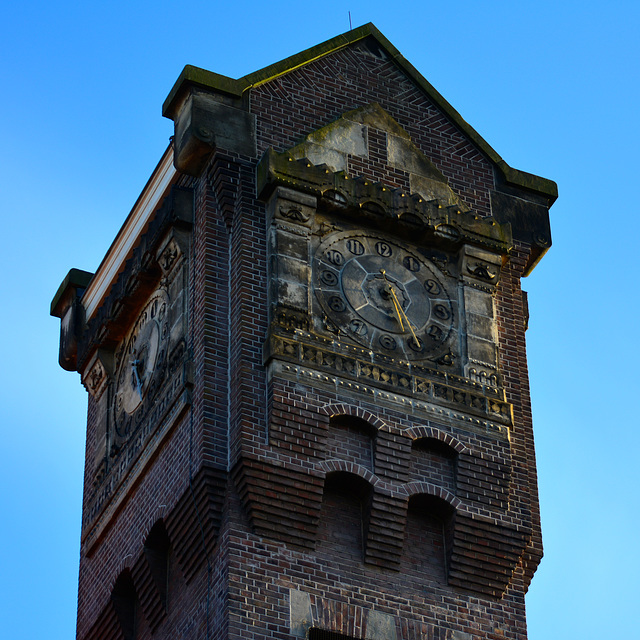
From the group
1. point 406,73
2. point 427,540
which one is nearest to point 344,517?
point 427,540

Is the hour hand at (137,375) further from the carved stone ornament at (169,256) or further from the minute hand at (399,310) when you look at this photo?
the minute hand at (399,310)

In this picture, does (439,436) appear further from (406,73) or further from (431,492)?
(406,73)

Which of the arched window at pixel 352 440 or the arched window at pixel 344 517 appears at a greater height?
the arched window at pixel 352 440

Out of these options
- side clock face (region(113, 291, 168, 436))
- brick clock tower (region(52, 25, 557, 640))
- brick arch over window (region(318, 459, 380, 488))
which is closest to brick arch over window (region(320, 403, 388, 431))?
brick clock tower (region(52, 25, 557, 640))

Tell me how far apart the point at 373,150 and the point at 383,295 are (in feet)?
9.29

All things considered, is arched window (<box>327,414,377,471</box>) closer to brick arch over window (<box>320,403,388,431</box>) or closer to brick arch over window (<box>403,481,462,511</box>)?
brick arch over window (<box>320,403,388,431</box>)

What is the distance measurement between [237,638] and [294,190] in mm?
7483

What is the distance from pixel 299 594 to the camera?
27.3 m

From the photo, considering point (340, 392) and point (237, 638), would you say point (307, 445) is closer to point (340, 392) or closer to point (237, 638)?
point (340, 392)

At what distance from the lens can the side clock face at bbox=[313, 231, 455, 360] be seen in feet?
99.1

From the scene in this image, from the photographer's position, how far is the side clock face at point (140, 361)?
31.7m

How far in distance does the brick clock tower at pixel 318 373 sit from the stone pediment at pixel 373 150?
0.12 feet

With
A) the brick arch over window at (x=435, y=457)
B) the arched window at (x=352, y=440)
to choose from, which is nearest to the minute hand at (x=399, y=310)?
the brick arch over window at (x=435, y=457)

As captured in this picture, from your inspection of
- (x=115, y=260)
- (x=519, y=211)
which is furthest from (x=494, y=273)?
(x=115, y=260)
